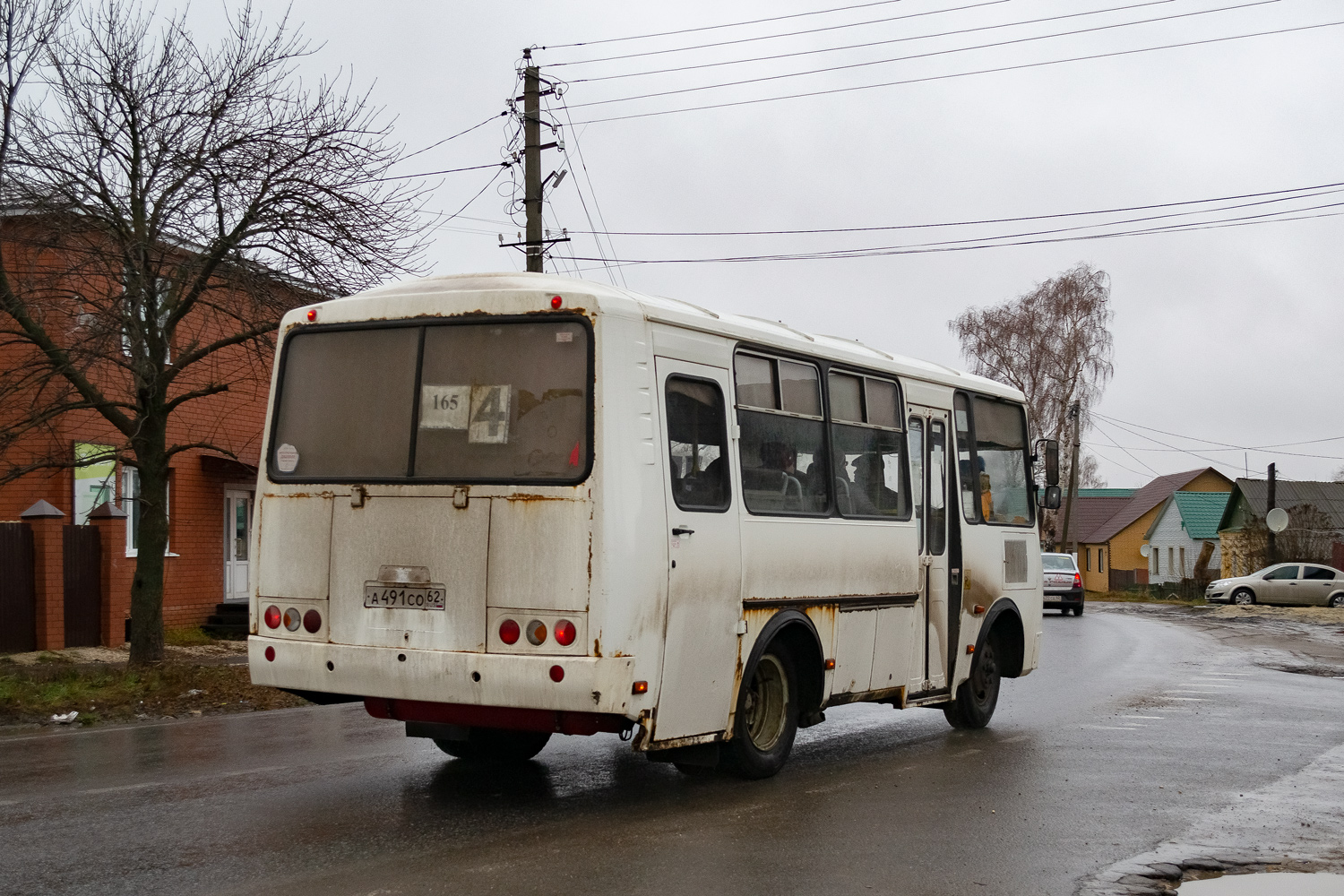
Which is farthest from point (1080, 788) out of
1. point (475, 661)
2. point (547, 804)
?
point (475, 661)

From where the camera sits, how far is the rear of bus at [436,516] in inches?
287

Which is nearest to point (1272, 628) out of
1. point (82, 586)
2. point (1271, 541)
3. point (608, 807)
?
point (1271, 541)

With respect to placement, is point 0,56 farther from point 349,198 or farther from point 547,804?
point 547,804

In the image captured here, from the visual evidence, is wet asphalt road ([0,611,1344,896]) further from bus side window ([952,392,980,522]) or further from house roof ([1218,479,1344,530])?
house roof ([1218,479,1344,530])

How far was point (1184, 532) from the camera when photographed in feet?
256

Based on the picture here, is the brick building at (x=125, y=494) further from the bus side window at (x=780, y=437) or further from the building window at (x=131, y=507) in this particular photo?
the bus side window at (x=780, y=437)

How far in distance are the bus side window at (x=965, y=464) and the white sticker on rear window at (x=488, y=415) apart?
5013 millimetres

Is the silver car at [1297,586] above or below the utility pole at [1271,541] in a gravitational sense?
below

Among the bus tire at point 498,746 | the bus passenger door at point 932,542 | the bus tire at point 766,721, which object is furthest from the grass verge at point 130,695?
the bus passenger door at point 932,542

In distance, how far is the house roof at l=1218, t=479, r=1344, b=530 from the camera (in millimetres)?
67400

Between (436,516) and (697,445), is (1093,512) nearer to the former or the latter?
(697,445)

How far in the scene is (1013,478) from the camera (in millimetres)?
12711

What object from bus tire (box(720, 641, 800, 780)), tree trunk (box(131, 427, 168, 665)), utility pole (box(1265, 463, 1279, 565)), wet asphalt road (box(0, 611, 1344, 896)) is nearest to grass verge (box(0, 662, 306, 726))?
tree trunk (box(131, 427, 168, 665))

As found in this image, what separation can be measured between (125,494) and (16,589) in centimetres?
363
